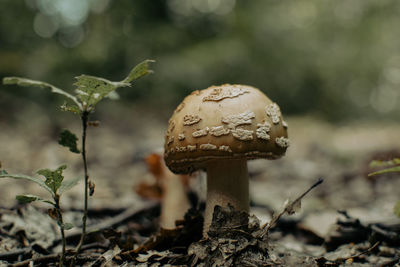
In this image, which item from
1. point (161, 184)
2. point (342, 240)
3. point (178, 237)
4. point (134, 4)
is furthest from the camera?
point (134, 4)

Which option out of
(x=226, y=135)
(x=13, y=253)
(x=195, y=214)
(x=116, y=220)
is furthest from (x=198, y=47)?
(x=13, y=253)

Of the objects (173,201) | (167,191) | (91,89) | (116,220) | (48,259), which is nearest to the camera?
(91,89)

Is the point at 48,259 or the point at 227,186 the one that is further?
the point at 227,186

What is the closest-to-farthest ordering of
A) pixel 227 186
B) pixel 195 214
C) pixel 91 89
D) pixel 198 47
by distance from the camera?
pixel 91 89 < pixel 227 186 < pixel 195 214 < pixel 198 47

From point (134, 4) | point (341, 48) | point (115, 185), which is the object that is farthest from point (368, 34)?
point (115, 185)

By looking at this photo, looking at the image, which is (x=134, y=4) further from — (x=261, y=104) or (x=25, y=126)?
(x=261, y=104)

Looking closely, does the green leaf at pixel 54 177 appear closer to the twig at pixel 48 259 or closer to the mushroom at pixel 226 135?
the twig at pixel 48 259

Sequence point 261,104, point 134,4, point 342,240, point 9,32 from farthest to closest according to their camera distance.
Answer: point 134,4
point 9,32
point 342,240
point 261,104

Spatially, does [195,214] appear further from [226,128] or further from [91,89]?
[91,89]

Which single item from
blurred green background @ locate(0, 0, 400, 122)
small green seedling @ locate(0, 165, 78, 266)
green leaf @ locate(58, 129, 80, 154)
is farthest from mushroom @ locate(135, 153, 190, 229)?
blurred green background @ locate(0, 0, 400, 122)
